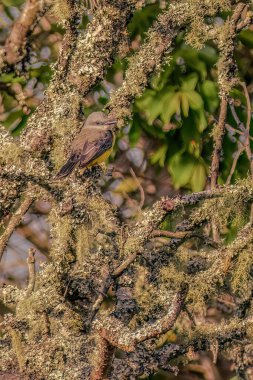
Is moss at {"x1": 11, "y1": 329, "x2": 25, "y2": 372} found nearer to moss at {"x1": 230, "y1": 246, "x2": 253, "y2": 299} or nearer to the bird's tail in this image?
the bird's tail

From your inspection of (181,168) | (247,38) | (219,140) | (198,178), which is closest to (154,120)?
(181,168)

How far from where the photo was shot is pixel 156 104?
6.77m

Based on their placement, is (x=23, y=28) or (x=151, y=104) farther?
(x=151, y=104)

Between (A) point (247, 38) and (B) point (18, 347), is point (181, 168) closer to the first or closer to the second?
(A) point (247, 38)

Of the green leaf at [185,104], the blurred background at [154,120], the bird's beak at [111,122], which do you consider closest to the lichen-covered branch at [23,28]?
the bird's beak at [111,122]

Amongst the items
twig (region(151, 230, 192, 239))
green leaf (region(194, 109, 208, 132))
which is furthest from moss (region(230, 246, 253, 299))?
green leaf (region(194, 109, 208, 132))

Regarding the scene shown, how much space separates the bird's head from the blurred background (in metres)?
2.31

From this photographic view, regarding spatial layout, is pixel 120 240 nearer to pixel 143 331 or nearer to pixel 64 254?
pixel 64 254

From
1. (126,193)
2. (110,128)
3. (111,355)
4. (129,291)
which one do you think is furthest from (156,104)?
(111,355)

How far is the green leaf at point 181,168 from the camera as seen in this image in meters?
7.18

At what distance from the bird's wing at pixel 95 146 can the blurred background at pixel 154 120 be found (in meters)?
1.99

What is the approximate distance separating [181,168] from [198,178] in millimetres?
176

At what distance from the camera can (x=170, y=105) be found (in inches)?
265

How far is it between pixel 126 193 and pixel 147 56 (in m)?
→ 3.67
